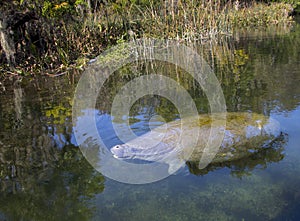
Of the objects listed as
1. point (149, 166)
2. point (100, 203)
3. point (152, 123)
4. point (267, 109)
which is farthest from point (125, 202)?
point (267, 109)

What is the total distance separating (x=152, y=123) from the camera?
380 centimetres

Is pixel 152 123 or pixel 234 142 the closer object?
pixel 234 142

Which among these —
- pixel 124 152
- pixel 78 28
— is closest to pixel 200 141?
pixel 124 152

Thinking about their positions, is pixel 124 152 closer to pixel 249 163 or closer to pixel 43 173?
pixel 43 173

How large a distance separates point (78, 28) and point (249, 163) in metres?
7.52

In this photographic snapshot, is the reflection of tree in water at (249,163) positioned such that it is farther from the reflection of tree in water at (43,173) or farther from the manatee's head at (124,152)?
the reflection of tree in water at (43,173)

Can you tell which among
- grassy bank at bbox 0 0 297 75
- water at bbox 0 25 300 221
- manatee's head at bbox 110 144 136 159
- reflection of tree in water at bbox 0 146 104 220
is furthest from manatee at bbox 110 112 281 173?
grassy bank at bbox 0 0 297 75

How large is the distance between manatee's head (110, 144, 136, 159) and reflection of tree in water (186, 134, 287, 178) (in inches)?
20.4

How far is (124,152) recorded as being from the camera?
289 cm

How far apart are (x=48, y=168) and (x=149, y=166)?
94cm

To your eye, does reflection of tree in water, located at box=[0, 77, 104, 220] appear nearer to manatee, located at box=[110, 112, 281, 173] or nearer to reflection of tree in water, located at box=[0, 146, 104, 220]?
reflection of tree in water, located at box=[0, 146, 104, 220]

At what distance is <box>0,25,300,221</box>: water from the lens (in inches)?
86.9

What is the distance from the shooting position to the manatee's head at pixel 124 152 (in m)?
2.89

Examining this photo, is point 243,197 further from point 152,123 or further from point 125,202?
point 152,123
